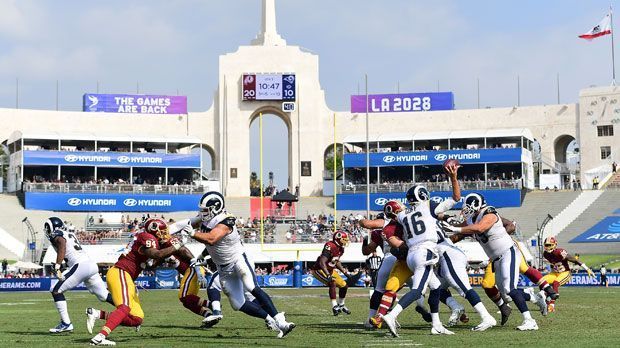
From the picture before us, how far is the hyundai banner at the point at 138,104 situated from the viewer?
306 ft

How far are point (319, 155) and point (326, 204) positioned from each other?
6625 millimetres

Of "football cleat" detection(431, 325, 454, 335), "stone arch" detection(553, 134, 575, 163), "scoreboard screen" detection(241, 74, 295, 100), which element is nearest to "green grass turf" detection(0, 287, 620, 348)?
"football cleat" detection(431, 325, 454, 335)

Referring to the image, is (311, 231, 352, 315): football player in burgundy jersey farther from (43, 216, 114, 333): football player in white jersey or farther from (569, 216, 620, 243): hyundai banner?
(569, 216, 620, 243): hyundai banner

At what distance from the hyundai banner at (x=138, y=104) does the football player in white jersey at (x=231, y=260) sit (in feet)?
249

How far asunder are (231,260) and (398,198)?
65865mm

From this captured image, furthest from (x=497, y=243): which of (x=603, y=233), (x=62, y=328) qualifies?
(x=603, y=233)

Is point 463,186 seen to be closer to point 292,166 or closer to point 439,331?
point 292,166

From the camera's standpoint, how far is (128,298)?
17156mm

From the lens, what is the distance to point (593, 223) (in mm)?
73562

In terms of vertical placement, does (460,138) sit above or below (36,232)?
above

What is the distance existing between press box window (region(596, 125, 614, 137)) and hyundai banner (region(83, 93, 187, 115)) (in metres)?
37.6

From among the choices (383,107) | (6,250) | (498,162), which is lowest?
(6,250)

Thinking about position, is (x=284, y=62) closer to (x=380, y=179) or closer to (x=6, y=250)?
(x=380, y=179)

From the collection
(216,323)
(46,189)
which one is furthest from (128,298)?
(46,189)
